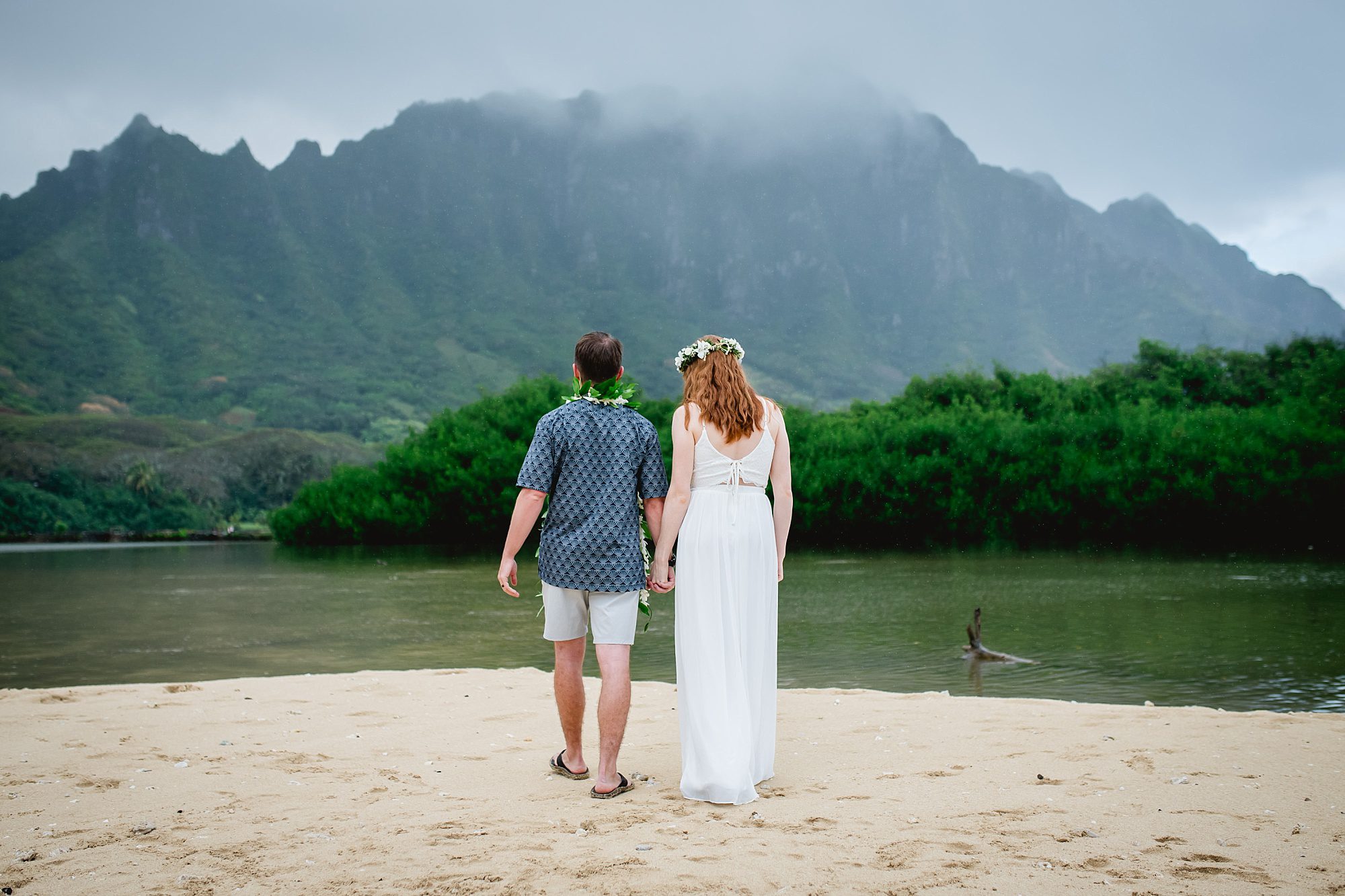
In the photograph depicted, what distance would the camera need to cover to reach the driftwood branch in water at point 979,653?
12.7m

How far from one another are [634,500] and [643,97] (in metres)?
197

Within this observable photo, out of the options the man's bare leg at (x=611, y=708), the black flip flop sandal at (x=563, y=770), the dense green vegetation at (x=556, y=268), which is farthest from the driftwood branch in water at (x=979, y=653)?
the dense green vegetation at (x=556, y=268)

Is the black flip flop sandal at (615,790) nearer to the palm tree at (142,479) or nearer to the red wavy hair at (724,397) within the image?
the red wavy hair at (724,397)

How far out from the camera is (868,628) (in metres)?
16.6

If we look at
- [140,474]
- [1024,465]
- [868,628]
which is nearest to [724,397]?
[868,628]

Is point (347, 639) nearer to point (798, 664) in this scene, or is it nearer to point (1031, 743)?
point (798, 664)

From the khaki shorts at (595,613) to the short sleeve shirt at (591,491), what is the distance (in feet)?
0.20

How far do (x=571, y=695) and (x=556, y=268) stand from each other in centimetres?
14692

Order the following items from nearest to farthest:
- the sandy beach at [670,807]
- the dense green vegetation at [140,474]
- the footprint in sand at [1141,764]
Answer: the sandy beach at [670,807] < the footprint in sand at [1141,764] < the dense green vegetation at [140,474]

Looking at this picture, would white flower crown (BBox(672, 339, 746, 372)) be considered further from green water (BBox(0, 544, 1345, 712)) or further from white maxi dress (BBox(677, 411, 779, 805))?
green water (BBox(0, 544, 1345, 712))

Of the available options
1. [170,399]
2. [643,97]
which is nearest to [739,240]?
[643,97]

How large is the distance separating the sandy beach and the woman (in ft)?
1.46

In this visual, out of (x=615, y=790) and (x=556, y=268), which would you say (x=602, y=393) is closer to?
(x=615, y=790)

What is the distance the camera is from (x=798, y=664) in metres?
12.8
